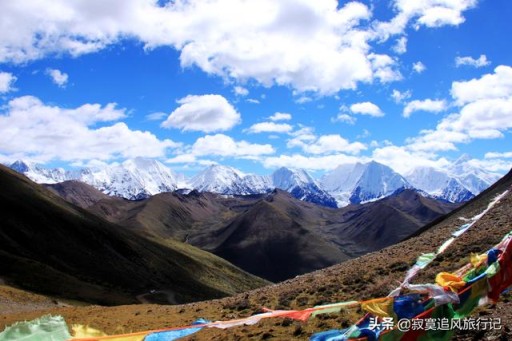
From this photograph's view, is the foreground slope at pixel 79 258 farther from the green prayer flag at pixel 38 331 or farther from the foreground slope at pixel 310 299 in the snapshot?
the green prayer flag at pixel 38 331

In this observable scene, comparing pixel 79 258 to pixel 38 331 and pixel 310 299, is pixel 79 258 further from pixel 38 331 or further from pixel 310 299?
pixel 38 331

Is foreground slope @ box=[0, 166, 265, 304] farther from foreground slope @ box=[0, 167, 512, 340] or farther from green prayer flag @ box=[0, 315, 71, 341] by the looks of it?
green prayer flag @ box=[0, 315, 71, 341]

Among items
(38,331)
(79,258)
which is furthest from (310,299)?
(79,258)

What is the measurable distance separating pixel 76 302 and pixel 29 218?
5911 centimetres

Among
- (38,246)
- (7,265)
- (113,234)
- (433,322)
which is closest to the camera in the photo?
(433,322)

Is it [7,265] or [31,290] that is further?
[7,265]

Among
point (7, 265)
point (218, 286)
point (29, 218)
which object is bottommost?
point (218, 286)

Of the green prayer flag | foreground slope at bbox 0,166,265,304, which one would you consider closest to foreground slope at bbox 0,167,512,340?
the green prayer flag

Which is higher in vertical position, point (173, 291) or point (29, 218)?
point (29, 218)

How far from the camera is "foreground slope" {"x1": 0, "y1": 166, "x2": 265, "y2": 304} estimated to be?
84.6m

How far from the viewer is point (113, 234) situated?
148875 millimetres

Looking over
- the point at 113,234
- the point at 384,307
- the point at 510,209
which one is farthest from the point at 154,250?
the point at 384,307

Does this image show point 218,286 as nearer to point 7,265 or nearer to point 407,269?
point 7,265

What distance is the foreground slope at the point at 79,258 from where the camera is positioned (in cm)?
8456
